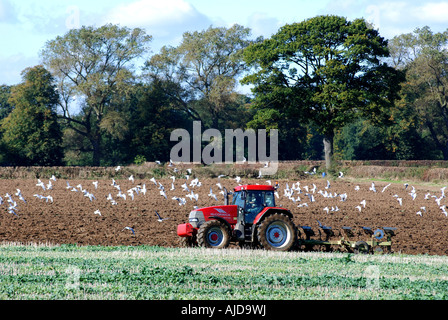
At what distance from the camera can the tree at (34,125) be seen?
6475cm

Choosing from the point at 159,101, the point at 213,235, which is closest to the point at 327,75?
the point at 159,101

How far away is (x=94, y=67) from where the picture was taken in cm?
7194

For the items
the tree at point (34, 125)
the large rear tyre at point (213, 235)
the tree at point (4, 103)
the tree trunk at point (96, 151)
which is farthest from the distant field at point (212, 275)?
the tree at point (4, 103)

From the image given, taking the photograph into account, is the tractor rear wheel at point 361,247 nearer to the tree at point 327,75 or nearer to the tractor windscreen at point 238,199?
the tractor windscreen at point 238,199

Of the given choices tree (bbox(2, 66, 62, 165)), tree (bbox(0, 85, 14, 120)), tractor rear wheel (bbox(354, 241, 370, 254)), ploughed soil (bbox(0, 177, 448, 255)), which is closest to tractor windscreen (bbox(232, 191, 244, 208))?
ploughed soil (bbox(0, 177, 448, 255))

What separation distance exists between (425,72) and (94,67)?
4187cm

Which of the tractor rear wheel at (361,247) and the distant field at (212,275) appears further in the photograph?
the tractor rear wheel at (361,247)

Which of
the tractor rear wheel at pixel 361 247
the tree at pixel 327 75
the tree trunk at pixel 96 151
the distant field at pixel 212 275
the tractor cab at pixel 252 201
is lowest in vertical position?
the tractor rear wheel at pixel 361 247

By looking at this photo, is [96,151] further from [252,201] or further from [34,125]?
[252,201]

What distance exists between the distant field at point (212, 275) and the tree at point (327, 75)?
1368 inches

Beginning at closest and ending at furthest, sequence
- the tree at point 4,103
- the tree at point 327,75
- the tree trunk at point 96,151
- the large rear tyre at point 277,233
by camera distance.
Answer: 1. the large rear tyre at point 277,233
2. the tree at point 327,75
3. the tree trunk at point 96,151
4. the tree at point 4,103

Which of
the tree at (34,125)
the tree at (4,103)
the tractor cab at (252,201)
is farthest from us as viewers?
the tree at (4,103)

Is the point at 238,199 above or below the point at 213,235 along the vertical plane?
above
